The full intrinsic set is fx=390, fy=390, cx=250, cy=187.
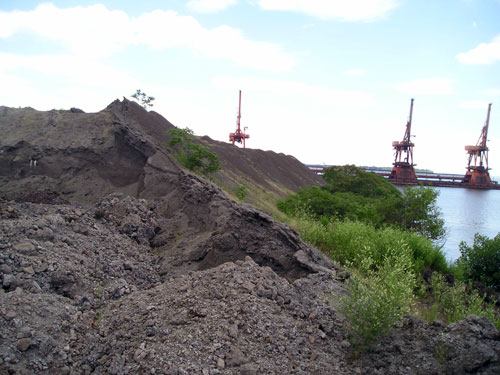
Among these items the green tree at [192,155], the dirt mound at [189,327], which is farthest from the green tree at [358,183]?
the dirt mound at [189,327]

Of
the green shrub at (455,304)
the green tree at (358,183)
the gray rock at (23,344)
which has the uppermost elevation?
the green tree at (358,183)

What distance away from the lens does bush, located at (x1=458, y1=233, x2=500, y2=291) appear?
11.7 meters

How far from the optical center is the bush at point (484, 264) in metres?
11.7

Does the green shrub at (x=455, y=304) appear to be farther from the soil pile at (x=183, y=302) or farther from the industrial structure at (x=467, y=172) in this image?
the industrial structure at (x=467, y=172)

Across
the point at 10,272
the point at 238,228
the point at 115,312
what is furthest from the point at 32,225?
the point at 238,228

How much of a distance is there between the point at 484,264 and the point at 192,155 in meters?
10.0

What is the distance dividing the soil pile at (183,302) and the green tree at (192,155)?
419 cm

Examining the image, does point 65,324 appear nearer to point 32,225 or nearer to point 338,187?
point 32,225

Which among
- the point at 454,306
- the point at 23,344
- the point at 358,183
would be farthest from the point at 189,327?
the point at 358,183

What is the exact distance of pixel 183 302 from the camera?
193 inches

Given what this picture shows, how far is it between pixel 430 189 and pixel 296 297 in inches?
524

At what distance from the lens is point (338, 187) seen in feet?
92.1

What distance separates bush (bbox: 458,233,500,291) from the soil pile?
7.39 meters

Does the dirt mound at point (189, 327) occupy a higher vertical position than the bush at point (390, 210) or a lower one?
lower
